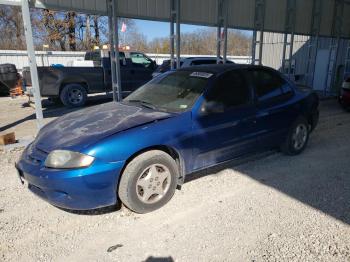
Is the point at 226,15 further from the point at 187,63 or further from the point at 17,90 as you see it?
the point at 17,90

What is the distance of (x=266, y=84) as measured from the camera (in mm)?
4797

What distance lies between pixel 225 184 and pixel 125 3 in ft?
17.9

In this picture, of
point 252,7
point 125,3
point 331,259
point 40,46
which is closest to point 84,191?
point 331,259

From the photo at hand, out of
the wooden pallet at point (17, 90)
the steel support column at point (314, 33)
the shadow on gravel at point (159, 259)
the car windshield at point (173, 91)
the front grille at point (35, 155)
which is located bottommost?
the shadow on gravel at point (159, 259)

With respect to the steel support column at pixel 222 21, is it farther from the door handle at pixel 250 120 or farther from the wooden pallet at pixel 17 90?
the wooden pallet at pixel 17 90

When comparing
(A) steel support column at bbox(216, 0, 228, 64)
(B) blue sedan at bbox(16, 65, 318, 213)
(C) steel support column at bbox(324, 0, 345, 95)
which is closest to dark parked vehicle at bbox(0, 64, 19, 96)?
(A) steel support column at bbox(216, 0, 228, 64)

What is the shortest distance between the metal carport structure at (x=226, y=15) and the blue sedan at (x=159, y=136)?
2.84m

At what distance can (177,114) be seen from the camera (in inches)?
147

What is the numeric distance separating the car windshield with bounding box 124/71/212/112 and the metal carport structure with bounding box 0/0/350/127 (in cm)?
256

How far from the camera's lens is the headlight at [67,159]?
3.04 meters

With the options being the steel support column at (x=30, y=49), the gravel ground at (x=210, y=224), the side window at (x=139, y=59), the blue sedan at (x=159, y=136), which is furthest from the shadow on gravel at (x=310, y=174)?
the side window at (x=139, y=59)

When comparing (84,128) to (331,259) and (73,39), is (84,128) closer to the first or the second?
(331,259)

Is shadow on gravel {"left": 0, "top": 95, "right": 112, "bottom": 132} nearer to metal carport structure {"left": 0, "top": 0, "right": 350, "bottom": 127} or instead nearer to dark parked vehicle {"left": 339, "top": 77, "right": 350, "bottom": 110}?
metal carport structure {"left": 0, "top": 0, "right": 350, "bottom": 127}

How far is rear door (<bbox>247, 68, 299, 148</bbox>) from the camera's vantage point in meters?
4.59
